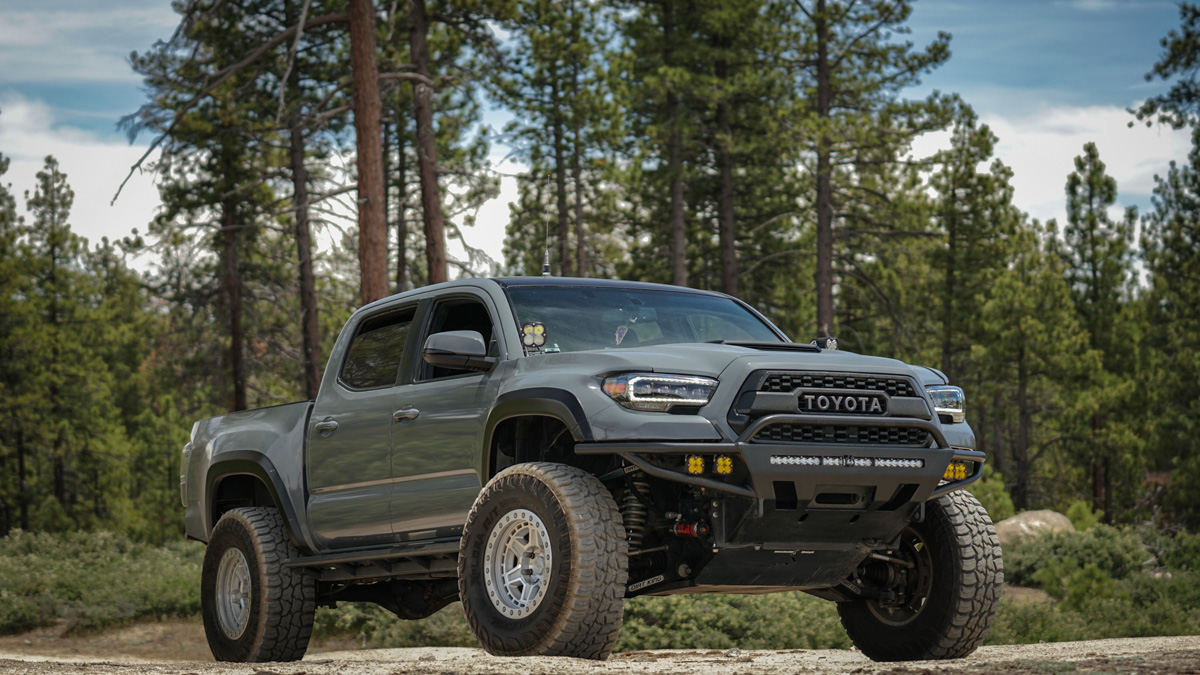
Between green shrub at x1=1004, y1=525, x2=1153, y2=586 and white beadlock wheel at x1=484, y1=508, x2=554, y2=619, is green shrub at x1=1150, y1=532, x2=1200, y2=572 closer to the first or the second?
green shrub at x1=1004, y1=525, x2=1153, y2=586

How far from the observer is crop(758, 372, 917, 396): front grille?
5.85 m

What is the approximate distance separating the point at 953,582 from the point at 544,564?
8.14 feet

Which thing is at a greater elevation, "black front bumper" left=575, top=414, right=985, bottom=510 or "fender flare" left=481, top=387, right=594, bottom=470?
"fender flare" left=481, top=387, right=594, bottom=470

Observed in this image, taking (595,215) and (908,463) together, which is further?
(595,215)

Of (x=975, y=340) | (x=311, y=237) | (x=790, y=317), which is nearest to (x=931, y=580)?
(x=311, y=237)

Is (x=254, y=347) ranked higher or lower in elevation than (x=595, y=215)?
lower

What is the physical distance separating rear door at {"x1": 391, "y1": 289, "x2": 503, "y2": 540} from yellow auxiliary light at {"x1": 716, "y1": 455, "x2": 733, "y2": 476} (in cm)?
140

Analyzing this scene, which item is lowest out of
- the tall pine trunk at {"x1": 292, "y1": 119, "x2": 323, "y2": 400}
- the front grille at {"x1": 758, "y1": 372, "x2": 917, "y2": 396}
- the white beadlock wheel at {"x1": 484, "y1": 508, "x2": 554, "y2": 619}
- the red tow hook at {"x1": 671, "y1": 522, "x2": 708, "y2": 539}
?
the white beadlock wheel at {"x1": 484, "y1": 508, "x2": 554, "y2": 619}

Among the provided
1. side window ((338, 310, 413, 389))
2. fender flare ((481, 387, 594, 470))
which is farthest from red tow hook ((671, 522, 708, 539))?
side window ((338, 310, 413, 389))

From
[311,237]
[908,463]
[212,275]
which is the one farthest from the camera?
[212,275]

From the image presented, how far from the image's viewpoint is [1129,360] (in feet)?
125

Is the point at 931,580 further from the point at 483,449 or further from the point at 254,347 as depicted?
the point at 254,347

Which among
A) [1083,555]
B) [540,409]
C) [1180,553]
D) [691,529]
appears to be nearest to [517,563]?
[540,409]

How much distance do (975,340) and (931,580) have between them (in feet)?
111
